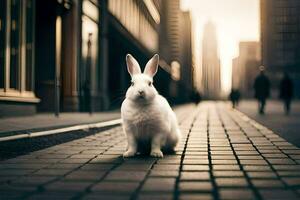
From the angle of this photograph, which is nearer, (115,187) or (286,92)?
(115,187)

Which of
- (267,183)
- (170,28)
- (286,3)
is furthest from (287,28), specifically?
(170,28)

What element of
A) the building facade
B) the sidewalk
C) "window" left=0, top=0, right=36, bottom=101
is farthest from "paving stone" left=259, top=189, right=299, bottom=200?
"window" left=0, top=0, right=36, bottom=101

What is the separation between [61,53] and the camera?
17891 mm

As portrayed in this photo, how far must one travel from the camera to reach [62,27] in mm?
17891

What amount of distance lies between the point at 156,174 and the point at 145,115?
1.05 m

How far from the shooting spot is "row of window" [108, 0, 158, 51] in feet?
84.7

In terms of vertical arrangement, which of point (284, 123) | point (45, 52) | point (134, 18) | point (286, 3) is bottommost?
point (284, 123)

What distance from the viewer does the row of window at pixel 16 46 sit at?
475 inches

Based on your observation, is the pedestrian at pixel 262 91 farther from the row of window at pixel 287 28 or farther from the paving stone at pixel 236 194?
the paving stone at pixel 236 194

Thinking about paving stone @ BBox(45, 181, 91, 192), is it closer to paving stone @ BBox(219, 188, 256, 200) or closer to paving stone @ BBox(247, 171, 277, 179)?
paving stone @ BBox(219, 188, 256, 200)

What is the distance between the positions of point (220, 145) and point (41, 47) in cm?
1090

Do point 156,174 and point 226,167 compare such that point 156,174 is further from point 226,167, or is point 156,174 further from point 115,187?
point 226,167

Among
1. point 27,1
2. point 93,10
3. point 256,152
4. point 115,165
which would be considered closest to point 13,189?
point 115,165

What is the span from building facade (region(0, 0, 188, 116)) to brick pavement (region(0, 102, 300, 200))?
1.25m
